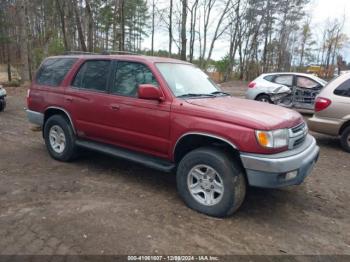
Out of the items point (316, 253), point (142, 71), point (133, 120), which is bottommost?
point (316, 253)

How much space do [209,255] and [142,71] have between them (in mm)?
2696

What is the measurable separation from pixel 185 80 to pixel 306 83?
317 inches

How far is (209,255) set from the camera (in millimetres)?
3141

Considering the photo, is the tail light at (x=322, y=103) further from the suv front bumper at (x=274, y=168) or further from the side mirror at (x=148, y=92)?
the side mirror at (x=148, y=92)

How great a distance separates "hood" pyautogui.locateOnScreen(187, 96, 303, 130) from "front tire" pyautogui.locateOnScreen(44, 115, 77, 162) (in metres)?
2.43

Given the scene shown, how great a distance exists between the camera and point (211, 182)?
3.96m

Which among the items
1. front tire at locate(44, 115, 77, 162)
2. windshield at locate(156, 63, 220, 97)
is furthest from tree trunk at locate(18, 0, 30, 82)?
windshield at locate(156, 63, 220, 97)

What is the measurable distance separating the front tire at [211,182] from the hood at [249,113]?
46 cm

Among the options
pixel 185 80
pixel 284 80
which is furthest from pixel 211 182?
pixel 284 80

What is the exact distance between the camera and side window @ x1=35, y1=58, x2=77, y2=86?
569 centimetres

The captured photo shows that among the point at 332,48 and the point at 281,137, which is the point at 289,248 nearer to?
the point at 281,137

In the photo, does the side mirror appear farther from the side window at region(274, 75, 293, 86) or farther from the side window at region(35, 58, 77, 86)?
the side window at region(274, 75, 293, 86)

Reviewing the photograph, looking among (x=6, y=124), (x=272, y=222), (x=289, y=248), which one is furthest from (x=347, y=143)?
(x=6, y=124)

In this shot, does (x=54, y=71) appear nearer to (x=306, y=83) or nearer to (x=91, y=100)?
(x=91, y=100)
